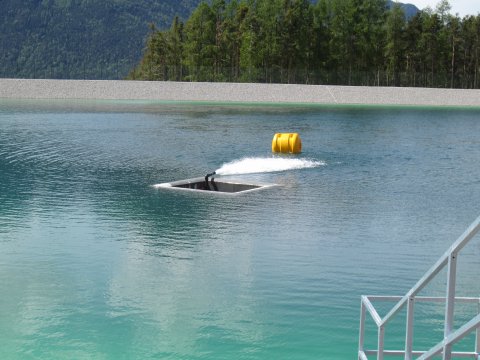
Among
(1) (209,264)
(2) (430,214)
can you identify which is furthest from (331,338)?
(2) (430,214)

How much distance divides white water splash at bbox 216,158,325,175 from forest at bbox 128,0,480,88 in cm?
6782

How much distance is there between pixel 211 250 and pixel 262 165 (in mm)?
11332

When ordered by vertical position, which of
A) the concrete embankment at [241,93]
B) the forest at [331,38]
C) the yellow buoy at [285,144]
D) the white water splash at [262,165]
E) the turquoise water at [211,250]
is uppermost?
the forest at [331,38]

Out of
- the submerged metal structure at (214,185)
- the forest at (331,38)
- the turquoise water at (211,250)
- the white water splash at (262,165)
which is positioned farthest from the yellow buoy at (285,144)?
the forest at (331,38)

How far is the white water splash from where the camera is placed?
21847 millimetres

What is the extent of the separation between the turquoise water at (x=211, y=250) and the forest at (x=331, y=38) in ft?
231

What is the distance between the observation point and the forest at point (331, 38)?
98.0 m

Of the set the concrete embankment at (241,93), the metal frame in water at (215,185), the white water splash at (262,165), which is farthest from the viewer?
the concrete embankment at (241,93)

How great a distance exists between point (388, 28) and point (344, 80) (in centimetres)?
2582

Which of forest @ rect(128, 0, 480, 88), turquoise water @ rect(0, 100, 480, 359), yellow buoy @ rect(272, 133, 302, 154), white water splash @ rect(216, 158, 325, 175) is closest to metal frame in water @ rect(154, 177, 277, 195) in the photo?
turquoise water @ rect(0, 100, 480, 359)

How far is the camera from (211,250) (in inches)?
483

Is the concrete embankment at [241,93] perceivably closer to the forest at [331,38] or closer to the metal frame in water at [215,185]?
the forest at [331,38]

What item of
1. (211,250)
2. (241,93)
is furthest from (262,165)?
(241,93)

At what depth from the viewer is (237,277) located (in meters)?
10.7
